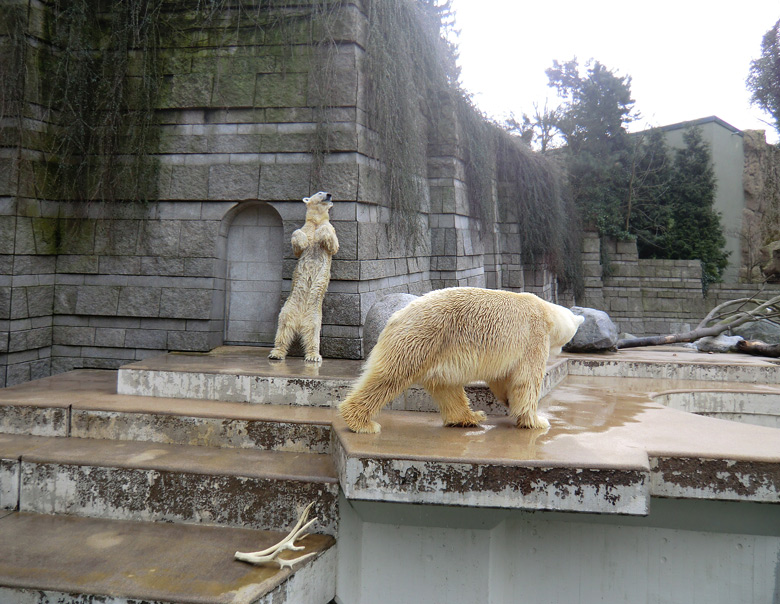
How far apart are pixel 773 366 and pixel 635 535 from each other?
387 centimetres

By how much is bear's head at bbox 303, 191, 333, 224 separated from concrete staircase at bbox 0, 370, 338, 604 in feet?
6.21

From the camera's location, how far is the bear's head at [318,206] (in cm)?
547

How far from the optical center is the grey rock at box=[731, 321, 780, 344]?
8580 mm

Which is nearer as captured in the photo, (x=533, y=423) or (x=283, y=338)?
(x=533, y=423)

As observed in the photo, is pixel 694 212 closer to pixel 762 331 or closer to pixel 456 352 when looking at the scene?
pixel 762 331

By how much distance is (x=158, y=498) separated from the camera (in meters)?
3.39

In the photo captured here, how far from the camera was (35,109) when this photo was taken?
601cm

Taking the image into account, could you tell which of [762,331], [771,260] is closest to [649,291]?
[771,260]

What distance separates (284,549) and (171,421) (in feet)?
4.53

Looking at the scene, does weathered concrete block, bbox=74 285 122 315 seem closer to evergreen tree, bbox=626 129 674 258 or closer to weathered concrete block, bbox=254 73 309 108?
weathered concrete block, bbox=254 73 309 108

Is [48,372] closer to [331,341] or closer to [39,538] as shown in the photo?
[331,341]

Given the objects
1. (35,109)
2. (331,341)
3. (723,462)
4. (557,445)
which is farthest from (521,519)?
(35,109)

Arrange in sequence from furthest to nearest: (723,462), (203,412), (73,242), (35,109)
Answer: (73,242) → (35,109) → (203,412) → (723,462)

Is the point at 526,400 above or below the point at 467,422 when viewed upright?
above
